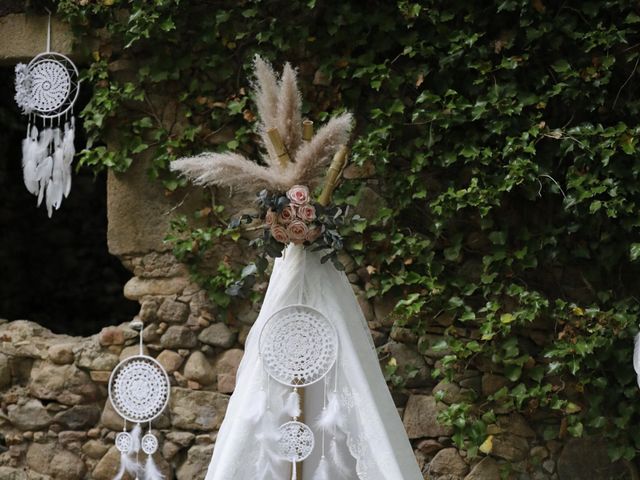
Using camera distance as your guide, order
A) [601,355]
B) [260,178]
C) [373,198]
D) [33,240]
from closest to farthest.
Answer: [260,178] → [601,355] → [373,198] → [33,240]

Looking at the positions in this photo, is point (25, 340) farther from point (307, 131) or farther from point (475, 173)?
point (475, 173)

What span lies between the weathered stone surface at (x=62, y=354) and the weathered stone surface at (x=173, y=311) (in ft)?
1.49

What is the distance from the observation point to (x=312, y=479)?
321 centimetres

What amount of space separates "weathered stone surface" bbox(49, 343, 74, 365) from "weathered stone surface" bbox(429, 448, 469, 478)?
166cm

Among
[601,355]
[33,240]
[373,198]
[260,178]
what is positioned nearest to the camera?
[260,178]

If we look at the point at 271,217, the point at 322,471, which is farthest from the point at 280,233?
the point at 322,471

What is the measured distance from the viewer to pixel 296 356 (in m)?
3.15

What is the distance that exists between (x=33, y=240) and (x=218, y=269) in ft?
7.65

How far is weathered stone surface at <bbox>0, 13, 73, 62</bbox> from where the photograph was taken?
4551 millimetres

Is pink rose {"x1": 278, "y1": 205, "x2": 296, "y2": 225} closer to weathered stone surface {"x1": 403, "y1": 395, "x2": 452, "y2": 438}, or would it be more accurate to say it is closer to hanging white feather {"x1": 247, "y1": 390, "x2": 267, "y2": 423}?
hanging white feather {"x1": 247, "y1": 390, "x2": 267, "y2": 423}

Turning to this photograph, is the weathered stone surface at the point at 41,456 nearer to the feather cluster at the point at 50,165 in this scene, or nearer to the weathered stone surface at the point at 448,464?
the feather cluster at the point at 50,165

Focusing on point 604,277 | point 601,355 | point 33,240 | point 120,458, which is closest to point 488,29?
point 604,277

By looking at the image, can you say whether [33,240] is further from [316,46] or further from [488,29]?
[488,29]

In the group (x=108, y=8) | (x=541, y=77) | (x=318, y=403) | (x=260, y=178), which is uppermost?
(x=108, y=8)
